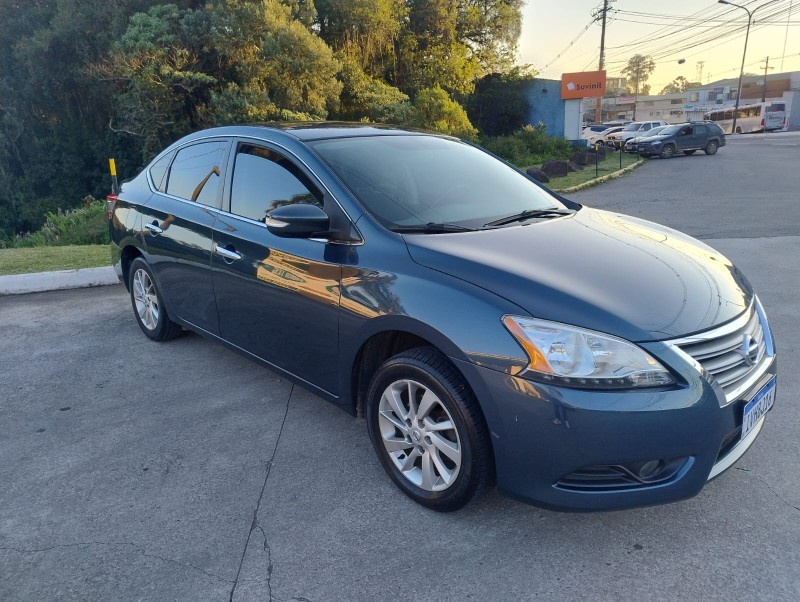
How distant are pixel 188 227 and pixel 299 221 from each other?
147 cm

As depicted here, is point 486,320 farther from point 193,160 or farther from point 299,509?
point 193,160

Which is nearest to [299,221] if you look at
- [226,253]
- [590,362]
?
[226,253]

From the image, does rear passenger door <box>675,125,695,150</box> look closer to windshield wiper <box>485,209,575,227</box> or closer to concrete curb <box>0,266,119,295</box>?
concrete curb <box>0,266,119,295</box>

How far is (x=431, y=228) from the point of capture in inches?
123

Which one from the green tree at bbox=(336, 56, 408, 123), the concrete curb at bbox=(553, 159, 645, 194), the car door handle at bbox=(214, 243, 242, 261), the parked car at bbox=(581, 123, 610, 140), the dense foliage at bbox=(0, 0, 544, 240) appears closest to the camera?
the car door handle at bbox=(214, 243, 242, 261)

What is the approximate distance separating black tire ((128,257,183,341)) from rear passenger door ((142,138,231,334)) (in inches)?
9.1

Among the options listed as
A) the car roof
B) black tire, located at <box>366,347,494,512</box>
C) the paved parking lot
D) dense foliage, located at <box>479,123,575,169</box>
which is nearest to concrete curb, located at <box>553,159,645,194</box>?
dense foliage, located at <box>479,123,575,169</box>

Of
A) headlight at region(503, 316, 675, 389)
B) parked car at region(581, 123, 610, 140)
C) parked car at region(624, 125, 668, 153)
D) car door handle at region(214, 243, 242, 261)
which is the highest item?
car door handle at region(214, 243, 242, 261)

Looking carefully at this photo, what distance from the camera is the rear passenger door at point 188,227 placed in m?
4.04

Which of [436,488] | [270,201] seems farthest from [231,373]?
[436,488]

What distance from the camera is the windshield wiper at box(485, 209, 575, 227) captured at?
3.33m

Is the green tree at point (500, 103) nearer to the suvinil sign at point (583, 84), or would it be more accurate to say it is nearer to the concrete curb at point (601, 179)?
the suvinil sign at point (583, 84)

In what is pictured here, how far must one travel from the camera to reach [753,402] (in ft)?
8.48

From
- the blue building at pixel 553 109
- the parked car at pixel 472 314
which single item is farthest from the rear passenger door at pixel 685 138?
the parked car at pixel 472 314
